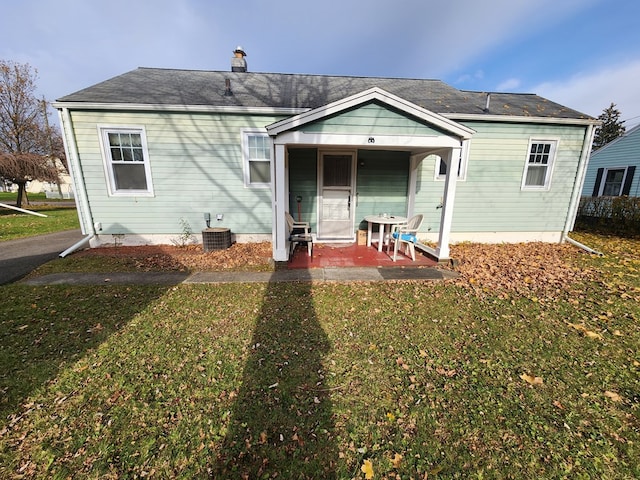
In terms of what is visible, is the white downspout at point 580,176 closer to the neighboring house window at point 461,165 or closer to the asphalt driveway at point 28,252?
the neighboring house window at point 461,165

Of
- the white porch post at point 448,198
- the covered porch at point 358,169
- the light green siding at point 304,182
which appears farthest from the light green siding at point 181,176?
the white porch post at point 448,198

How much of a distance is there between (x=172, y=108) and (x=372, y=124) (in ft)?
16.6

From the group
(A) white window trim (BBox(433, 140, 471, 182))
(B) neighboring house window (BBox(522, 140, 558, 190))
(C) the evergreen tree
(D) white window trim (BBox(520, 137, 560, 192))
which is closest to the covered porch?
(A) white window trim (BBox(433, 140, 471, 182))

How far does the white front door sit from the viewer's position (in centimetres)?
748

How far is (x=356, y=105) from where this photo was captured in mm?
5398

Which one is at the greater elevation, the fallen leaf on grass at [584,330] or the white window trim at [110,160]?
the white window trim at [110,160]

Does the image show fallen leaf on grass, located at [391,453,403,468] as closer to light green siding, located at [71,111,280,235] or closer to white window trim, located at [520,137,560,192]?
light green siding, located at [71,111,280,235]

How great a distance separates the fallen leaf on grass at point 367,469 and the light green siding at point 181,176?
6.38 m

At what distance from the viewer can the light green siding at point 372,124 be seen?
215 inches

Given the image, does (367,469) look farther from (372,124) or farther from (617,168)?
(617,168)

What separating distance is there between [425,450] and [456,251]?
6012 millimetres

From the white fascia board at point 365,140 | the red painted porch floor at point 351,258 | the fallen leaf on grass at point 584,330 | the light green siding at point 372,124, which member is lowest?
the fallen leaf on grass at point 584,330

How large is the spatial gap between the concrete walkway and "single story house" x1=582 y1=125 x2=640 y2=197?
47.2 feet

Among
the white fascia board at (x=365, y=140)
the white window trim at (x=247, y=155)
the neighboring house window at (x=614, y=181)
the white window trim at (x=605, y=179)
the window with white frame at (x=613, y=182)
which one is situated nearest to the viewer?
the white fascia board at (x=365, y=140)
